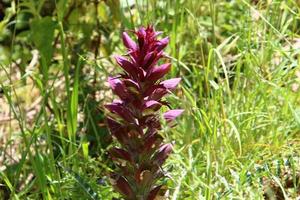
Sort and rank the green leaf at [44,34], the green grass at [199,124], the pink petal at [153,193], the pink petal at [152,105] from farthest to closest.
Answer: the green leaf at [44,34], the green grass at [199,124], the pink petal at [153,193], the pink petal at [152,105]

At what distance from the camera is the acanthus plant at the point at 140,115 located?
5.68 ft

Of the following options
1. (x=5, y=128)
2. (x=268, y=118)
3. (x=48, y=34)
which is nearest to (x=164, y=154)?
(x=268, y=118)

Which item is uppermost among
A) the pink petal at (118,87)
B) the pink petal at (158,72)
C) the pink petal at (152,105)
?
the pink petal at (158,72)

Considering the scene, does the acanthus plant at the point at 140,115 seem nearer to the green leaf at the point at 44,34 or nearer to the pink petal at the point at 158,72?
the pink petal at the point at 158,72

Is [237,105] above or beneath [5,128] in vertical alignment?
above

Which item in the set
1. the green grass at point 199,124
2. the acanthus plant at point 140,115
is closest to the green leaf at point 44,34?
the green grass at point 199,124

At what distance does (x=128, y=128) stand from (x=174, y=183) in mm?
405

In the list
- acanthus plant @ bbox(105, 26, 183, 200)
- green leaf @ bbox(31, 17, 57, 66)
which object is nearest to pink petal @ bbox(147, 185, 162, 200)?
acanthus plant @ bbox(105, 26, 183, 200)

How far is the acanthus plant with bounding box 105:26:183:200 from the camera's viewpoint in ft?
5.68

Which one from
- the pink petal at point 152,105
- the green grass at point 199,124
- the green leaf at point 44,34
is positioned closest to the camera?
the pink petal at point 152,105

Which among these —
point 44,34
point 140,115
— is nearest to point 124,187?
point 140,115

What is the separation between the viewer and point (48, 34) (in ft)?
8.78

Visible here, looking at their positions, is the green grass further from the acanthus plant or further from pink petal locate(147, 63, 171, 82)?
pink petal locate(147, 63, 171, 82)

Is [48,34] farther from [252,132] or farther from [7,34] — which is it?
[252,132]
